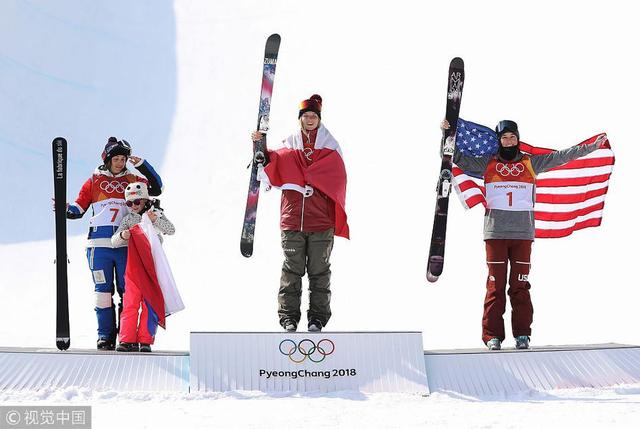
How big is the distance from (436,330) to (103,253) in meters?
3.90

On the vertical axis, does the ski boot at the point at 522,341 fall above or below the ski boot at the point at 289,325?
below

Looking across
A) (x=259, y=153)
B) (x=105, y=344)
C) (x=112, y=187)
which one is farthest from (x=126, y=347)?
(x=259, y=153)

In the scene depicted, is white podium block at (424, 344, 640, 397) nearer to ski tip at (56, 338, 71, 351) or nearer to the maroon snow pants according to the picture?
the maroon snow pants

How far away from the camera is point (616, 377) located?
5.21 metres

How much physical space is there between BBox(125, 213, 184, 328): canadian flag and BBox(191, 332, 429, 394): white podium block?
51 centimetres

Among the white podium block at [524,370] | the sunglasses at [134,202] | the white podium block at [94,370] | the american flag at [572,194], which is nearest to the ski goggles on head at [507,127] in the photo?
the american flag at [572,194]

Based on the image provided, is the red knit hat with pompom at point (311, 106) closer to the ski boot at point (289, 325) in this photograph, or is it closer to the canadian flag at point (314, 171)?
the canadian flag at point (314, 171)

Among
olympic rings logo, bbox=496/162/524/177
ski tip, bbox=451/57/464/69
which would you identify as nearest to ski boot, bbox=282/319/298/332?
olympic rings logo, bbox=496/162/524/177

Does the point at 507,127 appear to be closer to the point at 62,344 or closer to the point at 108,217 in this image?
the point at 108,217

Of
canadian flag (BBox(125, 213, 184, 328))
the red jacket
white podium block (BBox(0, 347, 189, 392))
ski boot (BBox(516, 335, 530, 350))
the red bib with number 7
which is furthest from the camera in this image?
the red bib with number 7

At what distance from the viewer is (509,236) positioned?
564 centimetres

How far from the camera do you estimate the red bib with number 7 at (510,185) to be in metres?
5.70

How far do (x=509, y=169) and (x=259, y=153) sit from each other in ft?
5.87

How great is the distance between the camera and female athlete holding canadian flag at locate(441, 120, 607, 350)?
5.64 metres
